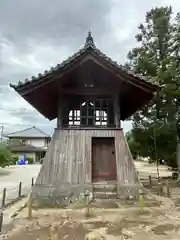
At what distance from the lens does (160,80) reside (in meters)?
16.5

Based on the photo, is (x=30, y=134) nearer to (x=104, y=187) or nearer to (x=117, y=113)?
(x=117, y=113)

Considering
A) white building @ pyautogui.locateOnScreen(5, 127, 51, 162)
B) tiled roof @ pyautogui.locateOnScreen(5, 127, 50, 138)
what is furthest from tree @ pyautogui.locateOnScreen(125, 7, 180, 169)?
tiled roof @ pyautogui.locateOnScreen(5, 127, 50, 138)

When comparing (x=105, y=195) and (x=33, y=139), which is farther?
A: (x=33, y=139)

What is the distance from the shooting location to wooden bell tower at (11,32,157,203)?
8375mm

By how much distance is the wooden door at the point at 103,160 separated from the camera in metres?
8.98

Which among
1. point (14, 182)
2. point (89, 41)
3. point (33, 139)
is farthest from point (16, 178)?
point (33, 139)

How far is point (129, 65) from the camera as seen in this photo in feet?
62.6

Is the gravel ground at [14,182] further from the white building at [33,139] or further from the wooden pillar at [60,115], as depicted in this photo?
the white building at [33,139]

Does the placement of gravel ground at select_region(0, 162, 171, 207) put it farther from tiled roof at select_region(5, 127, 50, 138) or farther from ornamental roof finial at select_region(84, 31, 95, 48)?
tiled roof at select_region(5, 127, 50, 138)

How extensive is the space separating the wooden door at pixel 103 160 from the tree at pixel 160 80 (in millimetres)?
7761

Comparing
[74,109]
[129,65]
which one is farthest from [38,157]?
[74,109]

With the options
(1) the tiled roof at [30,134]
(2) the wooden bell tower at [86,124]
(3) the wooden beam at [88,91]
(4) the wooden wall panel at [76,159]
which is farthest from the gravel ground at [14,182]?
(1) the tiled roof at [30,134]

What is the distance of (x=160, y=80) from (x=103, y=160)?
952cm

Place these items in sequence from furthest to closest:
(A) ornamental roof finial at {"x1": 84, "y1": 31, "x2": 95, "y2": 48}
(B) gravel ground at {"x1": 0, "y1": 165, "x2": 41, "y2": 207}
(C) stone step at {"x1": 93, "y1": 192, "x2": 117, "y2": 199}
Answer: (B) gravel ground at {"x1": 0, "y1": 165, "x2": 41, "y2": 207}
(A) ornamental roof finial at {"x1": 84, "y1": 31, "x2": 95, "y2": 48}
(C) stone step at {"x1": 93, "y1": 192, "x2": 117, "y2": 199}
